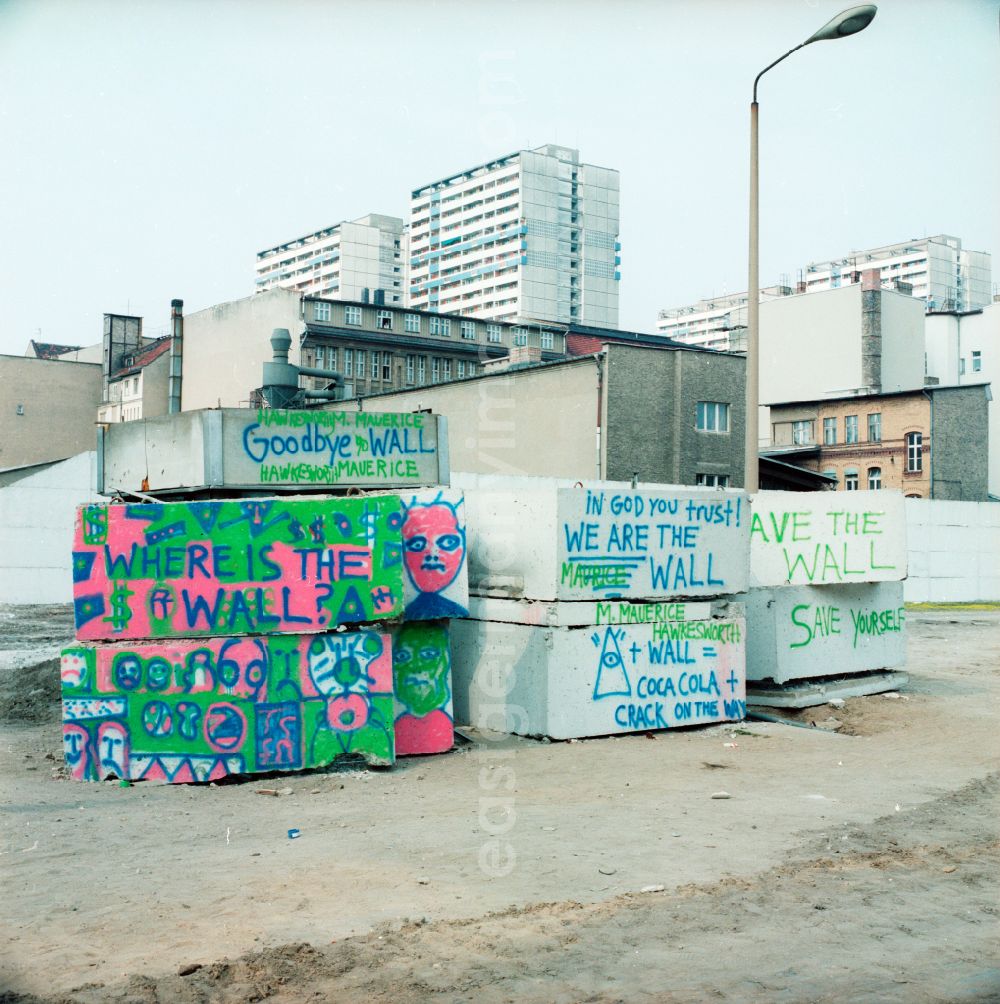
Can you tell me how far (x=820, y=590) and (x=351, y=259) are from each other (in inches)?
4845

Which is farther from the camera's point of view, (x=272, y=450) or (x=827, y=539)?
(x=827, y=539)

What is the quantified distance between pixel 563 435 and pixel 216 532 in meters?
27.4

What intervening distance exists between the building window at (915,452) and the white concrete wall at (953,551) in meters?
15.4

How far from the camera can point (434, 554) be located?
26.8 ft

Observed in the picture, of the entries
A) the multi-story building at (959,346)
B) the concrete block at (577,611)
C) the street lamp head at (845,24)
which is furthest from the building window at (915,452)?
the concrete block at (577,611)

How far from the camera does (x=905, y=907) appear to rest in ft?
15.4

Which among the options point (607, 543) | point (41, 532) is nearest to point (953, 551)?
point (41, 532)

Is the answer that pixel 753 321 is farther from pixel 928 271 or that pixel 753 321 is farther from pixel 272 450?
pixel 928 271

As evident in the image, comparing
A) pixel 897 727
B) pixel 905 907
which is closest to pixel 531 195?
pixel 897 727

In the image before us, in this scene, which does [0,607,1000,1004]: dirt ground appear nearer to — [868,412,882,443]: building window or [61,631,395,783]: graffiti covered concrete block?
[61,631,395,783]: graffiti covered concrete block

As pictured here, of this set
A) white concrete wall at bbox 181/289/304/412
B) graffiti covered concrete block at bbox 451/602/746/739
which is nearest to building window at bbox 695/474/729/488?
white concrete wall at bbox 181/289/304/412

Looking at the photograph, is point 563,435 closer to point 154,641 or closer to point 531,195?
point 154,641

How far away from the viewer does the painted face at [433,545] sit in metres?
8.09

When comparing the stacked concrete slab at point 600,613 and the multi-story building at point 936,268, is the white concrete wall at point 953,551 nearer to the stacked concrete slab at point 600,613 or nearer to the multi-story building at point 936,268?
the stacked concrete slab at point 600,613
